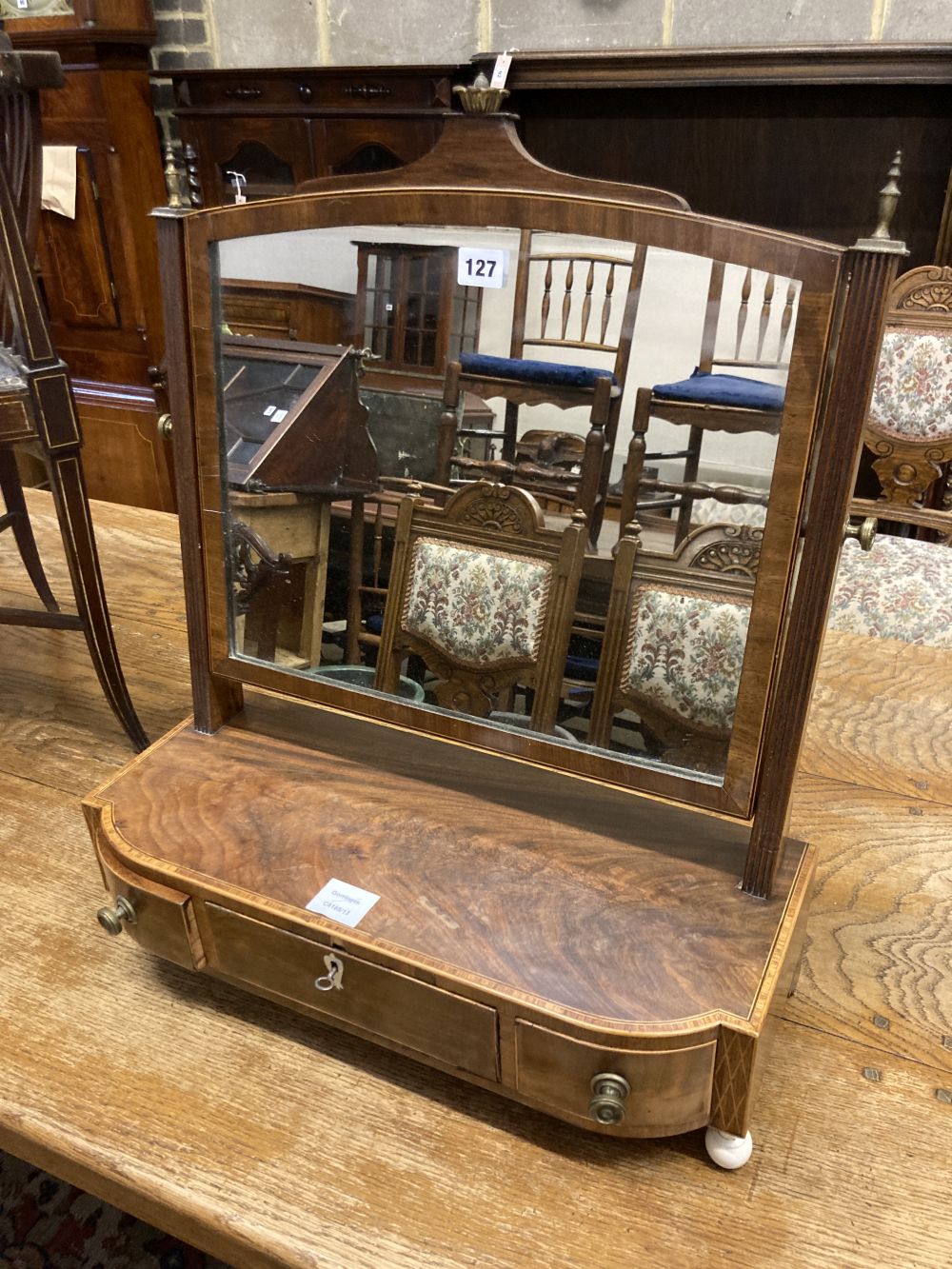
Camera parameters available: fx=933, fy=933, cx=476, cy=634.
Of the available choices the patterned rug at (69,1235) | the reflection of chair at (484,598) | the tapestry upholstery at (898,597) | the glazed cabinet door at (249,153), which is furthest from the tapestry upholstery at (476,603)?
the glazed cabinet door at (249,153)

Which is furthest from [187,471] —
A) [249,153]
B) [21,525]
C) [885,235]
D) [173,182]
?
[249,153]

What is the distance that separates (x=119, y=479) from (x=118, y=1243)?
2281mm

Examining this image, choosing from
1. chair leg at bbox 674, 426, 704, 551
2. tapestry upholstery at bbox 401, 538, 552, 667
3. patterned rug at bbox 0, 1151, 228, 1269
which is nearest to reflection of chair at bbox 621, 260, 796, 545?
chair leg at bbox 674, 426, 704, 551

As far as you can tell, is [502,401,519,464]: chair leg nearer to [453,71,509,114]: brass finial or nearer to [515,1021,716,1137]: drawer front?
[453,71,509,114]: brass finial

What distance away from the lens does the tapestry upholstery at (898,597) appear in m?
1.55

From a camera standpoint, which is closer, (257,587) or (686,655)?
(686,655)

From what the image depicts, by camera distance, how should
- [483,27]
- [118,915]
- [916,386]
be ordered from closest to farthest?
[118,915] < [916,386] < [483,27]

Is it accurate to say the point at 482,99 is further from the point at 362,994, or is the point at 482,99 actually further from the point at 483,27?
the point at 483,27

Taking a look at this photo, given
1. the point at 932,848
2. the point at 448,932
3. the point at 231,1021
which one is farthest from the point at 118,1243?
the point at 932,848

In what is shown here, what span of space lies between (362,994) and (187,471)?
0.43 m

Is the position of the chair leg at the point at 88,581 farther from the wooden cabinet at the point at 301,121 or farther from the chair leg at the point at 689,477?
the wooden cabinet at the point at 301,121

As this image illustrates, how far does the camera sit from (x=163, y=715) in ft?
3.72

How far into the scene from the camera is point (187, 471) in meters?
0.76

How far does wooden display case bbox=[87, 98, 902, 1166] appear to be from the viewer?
1.88 ft
